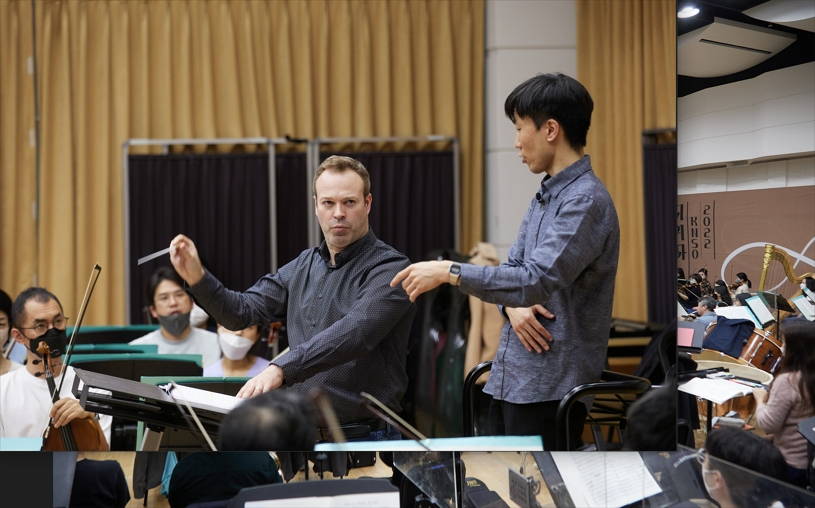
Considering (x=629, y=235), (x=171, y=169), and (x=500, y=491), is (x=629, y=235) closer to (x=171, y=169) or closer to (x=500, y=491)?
(x=500, y=491)

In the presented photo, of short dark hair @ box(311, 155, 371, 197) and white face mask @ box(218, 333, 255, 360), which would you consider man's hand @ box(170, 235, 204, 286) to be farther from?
short dark hair @ box(311, 155, 371, 197)

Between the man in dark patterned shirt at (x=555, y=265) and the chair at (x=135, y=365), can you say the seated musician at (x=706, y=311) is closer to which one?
the man in dark patterned shirt at (x=555, y=265)

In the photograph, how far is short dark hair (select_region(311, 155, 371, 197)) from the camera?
149 centimetres

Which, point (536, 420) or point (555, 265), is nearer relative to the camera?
point (555, 265)

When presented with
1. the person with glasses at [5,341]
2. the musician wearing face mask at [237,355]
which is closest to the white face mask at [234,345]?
the musician wearing face mask at [237,355]

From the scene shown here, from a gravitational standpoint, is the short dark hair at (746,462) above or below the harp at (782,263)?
below

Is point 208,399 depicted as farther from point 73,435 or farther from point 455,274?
point 455,274

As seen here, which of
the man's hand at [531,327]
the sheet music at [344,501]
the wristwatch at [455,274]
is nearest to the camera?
the wristwatch at [455,274]

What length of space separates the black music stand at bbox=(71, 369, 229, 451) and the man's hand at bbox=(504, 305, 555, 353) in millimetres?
654

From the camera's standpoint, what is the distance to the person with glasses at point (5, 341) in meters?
1.60

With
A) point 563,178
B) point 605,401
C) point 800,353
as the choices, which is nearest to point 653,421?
point 605,401

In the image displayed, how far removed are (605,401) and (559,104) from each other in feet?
2.09

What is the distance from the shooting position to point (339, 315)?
149 cm

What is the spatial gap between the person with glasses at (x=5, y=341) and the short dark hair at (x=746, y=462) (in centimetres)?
159
